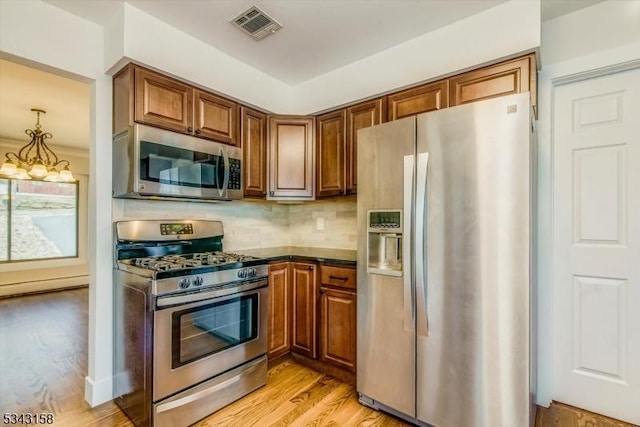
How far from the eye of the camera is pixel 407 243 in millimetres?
1796

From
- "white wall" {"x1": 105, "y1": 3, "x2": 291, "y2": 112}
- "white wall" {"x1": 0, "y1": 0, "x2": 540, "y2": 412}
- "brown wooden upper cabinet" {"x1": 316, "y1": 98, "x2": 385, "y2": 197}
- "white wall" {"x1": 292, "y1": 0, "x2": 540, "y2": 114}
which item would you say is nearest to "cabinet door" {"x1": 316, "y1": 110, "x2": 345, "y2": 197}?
"brown wooden upper cabinet" {"x1": 316, "y1": 98, "x2": 385, "y2": 197}

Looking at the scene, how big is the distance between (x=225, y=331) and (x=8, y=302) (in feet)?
15.8

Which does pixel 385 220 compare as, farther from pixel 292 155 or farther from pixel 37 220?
pixel 37 220

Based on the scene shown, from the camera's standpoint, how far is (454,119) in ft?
5.47

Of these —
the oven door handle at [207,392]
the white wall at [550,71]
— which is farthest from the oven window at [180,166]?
the white wall at [550,71]

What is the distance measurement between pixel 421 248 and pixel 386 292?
0.37 metres

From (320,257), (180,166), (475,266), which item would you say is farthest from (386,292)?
(180,166)

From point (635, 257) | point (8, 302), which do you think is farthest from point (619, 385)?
point (8, 302)

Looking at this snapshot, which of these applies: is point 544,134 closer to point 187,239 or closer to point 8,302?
point 187,239

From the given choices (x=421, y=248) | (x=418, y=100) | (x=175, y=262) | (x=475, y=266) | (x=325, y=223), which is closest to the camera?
(x=475, y=266)

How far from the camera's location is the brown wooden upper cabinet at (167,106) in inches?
78.8

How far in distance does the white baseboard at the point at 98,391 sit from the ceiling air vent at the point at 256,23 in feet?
8.42

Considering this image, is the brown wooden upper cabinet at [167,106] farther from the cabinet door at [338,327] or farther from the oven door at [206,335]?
the cabinet door at [338,327]

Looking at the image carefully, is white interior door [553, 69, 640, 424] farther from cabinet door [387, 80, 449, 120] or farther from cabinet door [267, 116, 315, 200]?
cabinet door [267, 116, 315, 200]
